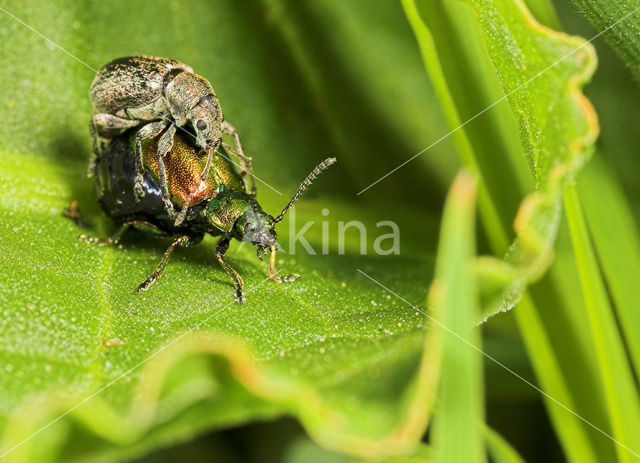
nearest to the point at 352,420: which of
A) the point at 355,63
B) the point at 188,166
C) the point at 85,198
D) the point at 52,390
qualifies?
the point at 52,390

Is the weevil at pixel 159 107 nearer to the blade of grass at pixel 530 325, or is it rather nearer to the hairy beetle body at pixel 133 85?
the hairy beetle body at pixel 133 85

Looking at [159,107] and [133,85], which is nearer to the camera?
[133,85]

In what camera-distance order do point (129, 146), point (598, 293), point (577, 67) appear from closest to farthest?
point (577, 67)
point (598, 293)
point (129, 146)

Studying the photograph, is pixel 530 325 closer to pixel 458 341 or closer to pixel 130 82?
pixel 458 341

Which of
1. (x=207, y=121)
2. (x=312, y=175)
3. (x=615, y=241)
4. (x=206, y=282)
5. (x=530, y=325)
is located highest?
(x=615, y=241)

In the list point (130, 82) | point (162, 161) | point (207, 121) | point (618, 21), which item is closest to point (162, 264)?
point (162, 161)

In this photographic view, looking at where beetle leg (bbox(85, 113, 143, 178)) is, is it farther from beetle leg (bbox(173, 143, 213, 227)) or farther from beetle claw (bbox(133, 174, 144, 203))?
beetle leg (bbox(173, 143, 213, 227))

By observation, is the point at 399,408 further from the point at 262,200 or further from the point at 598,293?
the point at 262,200
